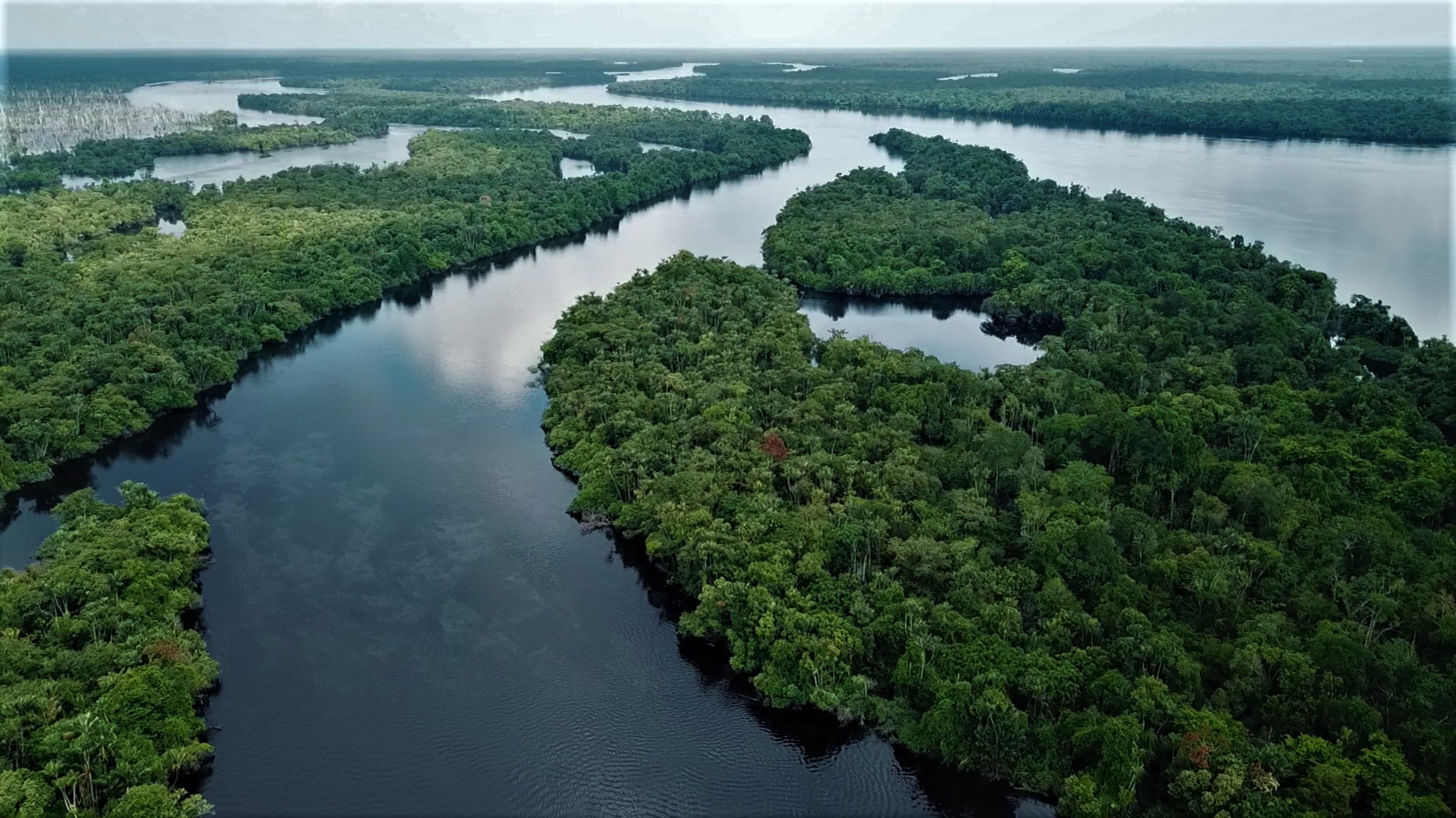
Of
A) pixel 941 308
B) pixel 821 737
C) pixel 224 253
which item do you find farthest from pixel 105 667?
pixel 941 308

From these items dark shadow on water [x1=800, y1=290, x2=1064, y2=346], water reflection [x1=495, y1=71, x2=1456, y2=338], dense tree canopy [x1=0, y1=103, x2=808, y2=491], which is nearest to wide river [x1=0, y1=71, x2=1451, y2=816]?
dark shadow on water [x1=800, y1=290, x2=1064, y2=346]

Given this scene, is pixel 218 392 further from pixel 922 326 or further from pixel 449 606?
pixel 922 326

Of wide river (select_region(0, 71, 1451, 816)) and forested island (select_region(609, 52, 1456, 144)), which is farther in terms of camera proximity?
forested island (select_region(609, 52, 1456, 144))

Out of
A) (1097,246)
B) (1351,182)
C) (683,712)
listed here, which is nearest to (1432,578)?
(683,712)

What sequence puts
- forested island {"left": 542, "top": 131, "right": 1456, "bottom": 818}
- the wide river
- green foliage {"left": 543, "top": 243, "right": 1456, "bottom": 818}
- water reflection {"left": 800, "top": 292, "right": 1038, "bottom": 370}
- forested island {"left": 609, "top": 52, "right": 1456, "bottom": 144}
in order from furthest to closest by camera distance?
forested island {"left": 609, "top": 52, "right": 1456, "bottom": 144} < water reflection {"left": 800, "top": 292, "right": 1038, "bottom": 370} < the wide river < forested island {"left": 542, "top": 131, "right": 1456, "bottom": 818} < green foliage {"left": 543, "top": 243, "right": 1456, "bottom": 818}

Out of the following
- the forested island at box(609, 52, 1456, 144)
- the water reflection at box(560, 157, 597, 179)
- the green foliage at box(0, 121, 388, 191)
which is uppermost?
the forested island at box(609, 52, 1456, 144)

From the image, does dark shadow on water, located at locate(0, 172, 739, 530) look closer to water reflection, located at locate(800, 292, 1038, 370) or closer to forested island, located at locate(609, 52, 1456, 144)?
water reflection, located at locate(800, 292, 1038, 370)
